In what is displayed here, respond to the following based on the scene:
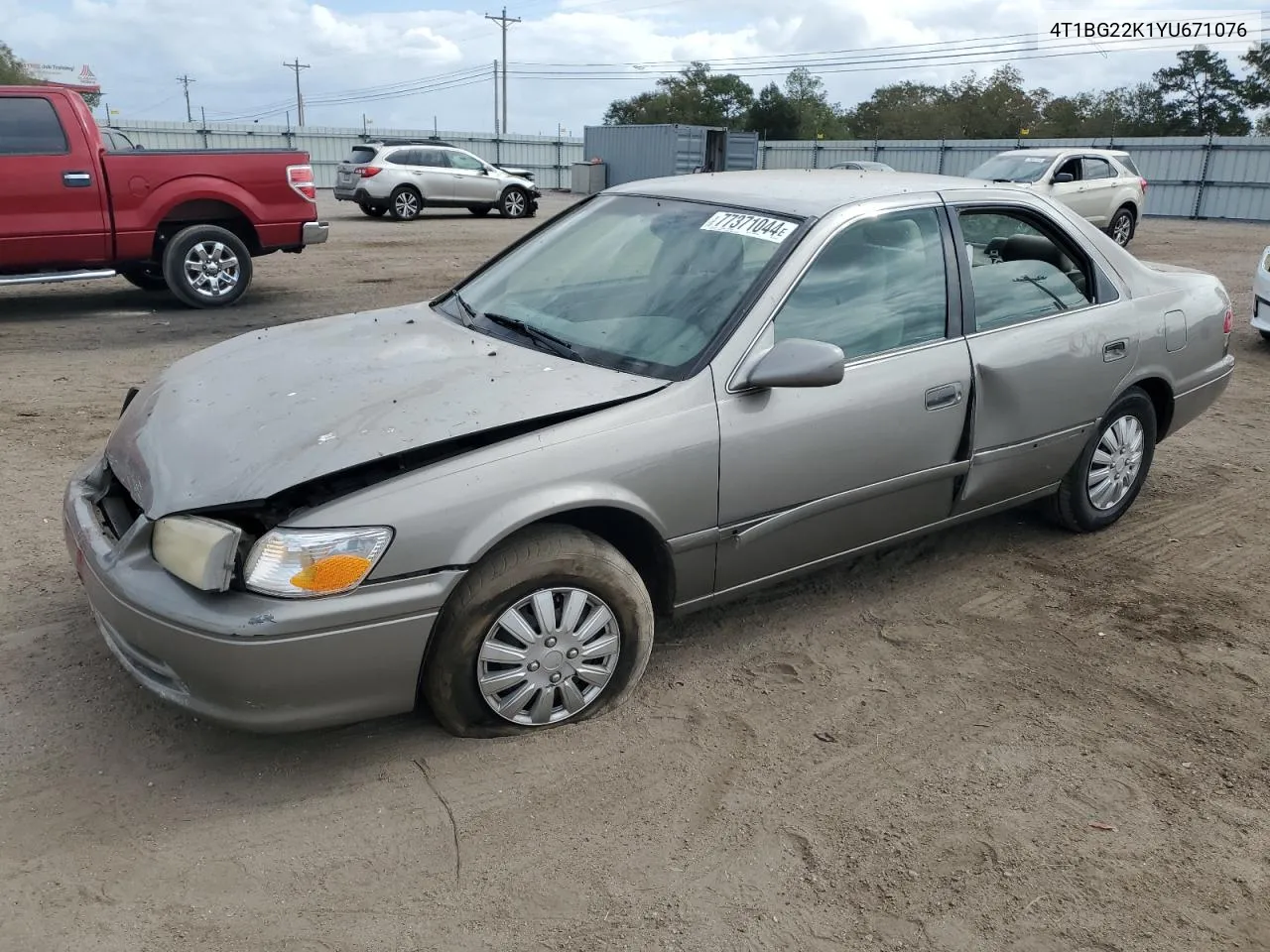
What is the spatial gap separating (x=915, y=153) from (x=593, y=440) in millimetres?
32365

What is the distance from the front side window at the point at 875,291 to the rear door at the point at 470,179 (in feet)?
61.8

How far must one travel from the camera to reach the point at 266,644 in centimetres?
259

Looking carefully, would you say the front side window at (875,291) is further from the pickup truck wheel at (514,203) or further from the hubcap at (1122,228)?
the pickup truck wheel at (514,203)

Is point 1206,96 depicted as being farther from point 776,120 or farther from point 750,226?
point 750,226

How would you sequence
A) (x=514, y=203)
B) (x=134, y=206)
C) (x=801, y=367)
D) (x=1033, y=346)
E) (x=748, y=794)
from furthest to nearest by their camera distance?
(x=514, y=203) < (x=134, y=206) < (x=1033, y=346) < (x=801, y=367) < (x=748, y=794)

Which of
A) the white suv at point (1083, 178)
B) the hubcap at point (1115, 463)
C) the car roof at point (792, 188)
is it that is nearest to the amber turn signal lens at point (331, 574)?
the car roof at point (792, 188)

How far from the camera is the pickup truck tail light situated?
386 inches

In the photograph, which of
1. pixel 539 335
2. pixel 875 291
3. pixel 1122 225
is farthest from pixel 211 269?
pixel 1122 225

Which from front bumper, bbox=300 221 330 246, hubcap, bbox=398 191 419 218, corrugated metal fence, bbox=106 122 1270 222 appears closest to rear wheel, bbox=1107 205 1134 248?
corrugated metal fence, bbox=106 122 1270 222

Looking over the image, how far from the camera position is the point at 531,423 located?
299cm

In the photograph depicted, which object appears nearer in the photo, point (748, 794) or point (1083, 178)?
point (748, 794)

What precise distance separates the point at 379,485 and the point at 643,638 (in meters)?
1.00

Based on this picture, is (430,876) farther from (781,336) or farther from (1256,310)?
(1256,310)

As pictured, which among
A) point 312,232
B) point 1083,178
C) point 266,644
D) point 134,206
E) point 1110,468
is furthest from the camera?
point 1083,178
